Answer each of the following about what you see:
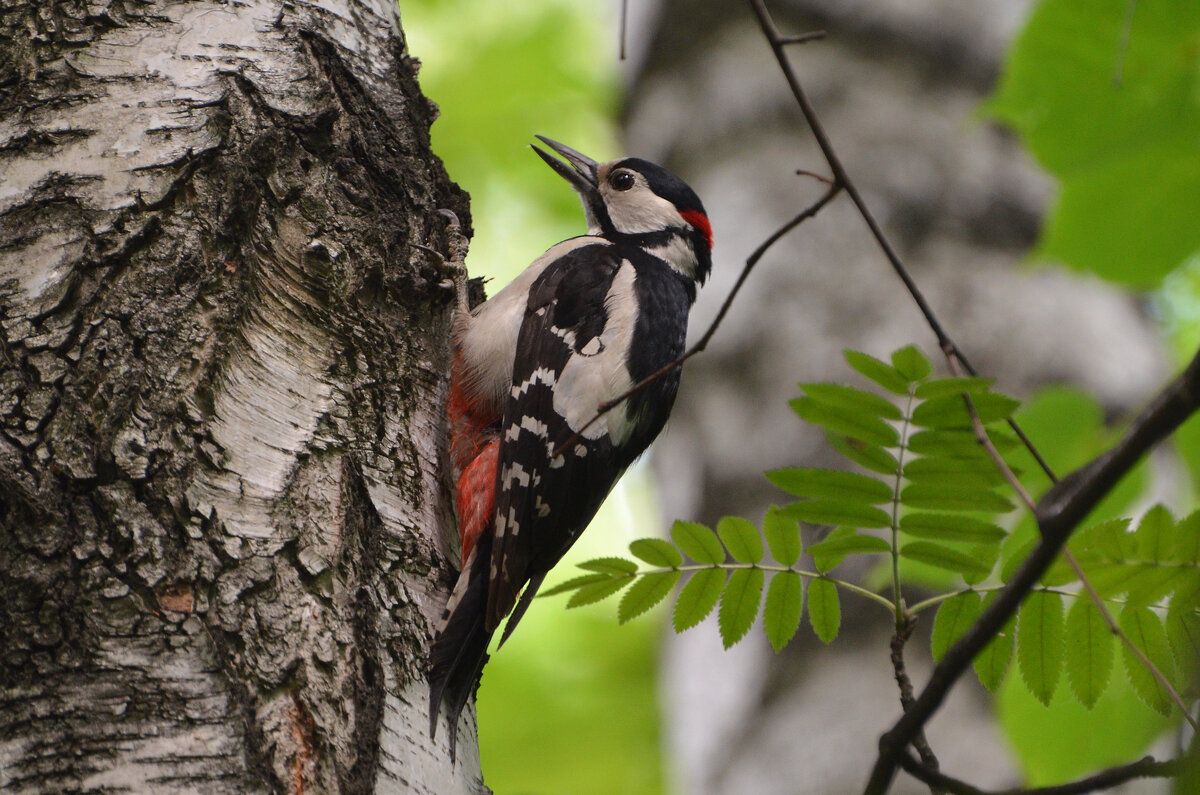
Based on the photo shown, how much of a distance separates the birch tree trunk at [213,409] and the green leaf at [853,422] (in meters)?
0.77

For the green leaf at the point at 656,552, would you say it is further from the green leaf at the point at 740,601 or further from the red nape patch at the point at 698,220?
the red nape patch at the point at 698,220

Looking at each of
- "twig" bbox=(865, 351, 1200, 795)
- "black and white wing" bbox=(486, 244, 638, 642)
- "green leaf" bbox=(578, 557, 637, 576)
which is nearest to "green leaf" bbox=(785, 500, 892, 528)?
"green leaf" bbox=(578, 557, 637, 576)

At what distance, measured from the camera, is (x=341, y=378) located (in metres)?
1.96

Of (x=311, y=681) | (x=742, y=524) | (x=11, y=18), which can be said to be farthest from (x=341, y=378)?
(x=11, y=18)

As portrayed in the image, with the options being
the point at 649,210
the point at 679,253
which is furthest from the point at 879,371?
the point at 649,210

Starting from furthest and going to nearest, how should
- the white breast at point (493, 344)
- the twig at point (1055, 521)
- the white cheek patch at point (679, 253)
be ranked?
the white cheek patch at point (679, 253), the white breast at point (493, 344), the twig at point (1055, 521)

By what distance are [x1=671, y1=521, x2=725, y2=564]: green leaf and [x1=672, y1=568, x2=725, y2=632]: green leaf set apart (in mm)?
26

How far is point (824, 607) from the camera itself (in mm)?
1758

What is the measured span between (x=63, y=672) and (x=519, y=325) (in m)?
1.79

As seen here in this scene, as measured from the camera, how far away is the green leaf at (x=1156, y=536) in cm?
142

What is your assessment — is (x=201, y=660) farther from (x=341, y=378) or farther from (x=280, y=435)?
(x=341, y=378)

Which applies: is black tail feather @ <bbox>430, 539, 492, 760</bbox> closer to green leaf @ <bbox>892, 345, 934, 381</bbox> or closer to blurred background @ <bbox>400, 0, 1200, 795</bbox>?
green leaf @ <bbox>892, 345, 934, 381</bbox>

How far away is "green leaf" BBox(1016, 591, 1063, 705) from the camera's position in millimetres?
1545

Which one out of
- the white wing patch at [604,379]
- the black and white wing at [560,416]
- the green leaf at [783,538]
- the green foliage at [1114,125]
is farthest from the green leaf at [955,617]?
the green foliage at [1114,125]
